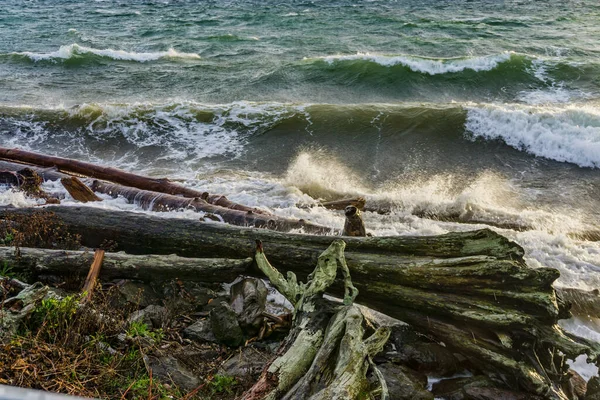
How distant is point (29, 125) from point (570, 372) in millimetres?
15735

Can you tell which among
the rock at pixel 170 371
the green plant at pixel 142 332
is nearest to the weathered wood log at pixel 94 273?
the green plant at pixel 142 332

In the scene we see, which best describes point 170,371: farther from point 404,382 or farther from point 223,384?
point 404,382

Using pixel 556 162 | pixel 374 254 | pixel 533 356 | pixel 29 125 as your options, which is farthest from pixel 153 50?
pixel 533 356

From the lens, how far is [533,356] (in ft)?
14.8

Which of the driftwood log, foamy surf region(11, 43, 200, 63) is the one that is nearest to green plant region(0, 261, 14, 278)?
the driftwood log

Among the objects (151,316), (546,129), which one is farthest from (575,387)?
(546,129)

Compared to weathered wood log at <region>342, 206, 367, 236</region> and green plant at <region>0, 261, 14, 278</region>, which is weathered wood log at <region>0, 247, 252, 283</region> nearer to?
green plant at <region>0, 261, 14, 278</region>

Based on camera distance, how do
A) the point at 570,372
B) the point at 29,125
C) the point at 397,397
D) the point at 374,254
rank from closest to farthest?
the point at 397,397 → the point at 570,372 → the point at 374,254 → the point at 29,125

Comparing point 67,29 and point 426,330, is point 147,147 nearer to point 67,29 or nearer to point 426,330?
point 426,330

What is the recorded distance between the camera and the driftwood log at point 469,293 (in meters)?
4.49

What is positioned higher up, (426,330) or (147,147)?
(426,330)

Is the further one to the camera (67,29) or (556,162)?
(67,29)

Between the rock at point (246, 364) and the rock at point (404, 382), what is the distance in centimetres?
105

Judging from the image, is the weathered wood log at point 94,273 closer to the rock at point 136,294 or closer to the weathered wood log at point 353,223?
the rock at point 136,294
